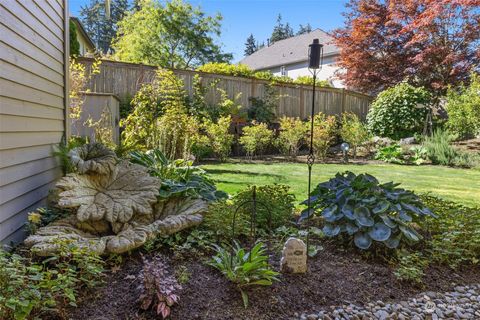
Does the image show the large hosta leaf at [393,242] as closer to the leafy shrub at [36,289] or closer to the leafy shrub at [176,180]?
the leafy shrub at [176,180]

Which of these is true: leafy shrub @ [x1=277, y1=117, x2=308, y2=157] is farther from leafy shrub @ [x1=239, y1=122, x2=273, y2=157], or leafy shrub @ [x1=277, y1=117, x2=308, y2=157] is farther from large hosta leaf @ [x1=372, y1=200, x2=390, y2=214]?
large hosta leaf @ [x1=372, y1=200, x2=390, y2=214]

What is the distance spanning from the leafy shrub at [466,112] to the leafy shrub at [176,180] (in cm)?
777

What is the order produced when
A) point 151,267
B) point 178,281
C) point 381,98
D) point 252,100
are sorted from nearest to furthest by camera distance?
point 151,267, point 178,281, point 252,100, point 381,98

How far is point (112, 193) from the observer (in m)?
2.63

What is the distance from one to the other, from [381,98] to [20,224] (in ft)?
33.0

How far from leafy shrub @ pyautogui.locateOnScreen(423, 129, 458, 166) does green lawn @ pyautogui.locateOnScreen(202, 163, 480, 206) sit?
508mm

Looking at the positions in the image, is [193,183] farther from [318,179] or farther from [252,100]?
[252,100]

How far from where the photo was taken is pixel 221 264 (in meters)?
2.02

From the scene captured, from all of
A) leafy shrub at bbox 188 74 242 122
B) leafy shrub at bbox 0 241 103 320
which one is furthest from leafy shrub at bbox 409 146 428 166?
leafy shrub at bbox 0 241 103 320

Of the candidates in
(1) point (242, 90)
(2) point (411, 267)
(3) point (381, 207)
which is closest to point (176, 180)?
(3) point (381, 207)

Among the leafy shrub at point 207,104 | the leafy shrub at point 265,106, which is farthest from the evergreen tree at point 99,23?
the leafy shrub at point 207,104

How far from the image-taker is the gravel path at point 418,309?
5.89ft

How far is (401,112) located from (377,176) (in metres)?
4.84

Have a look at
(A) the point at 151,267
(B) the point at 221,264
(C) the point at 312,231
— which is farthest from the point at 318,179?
(A) the point at 151,267
